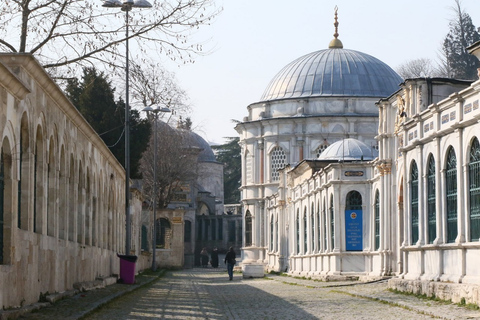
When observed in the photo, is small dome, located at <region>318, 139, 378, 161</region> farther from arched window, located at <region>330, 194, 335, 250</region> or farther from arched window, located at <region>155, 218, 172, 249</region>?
arched window, located at <region>155, 218, 172, 249</region>

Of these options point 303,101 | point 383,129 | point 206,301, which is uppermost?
point 303,101

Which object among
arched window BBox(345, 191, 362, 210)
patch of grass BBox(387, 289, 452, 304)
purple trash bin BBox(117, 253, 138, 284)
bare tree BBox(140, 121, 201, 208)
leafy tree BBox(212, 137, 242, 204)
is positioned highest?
leafy tree BBox(212, 137, 242, 204)

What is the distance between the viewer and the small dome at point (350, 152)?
4106cm

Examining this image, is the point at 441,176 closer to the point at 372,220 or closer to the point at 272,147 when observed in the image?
the point at 372,220

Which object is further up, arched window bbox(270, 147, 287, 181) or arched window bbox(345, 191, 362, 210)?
arched window bbox(270, 147, 287, 181)

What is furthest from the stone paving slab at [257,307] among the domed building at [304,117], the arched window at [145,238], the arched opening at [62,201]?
the arched window at [145,238]

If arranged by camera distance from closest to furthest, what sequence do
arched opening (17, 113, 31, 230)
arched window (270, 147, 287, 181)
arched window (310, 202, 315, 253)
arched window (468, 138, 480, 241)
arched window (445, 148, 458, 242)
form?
arched opening (17, 113, 31, 230) → arched window (468, 138, 480, 241) → arched window (445, 148, 458, 242) → arched window (310, 202, 315, 253) → arched window (270, 147, 287, 181)

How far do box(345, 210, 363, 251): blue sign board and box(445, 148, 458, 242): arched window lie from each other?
45.2 ft

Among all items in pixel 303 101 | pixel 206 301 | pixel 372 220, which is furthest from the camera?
pixel 303 101

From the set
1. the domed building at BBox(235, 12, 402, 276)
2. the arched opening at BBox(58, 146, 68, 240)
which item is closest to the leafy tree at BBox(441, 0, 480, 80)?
the domed building at BBox(235, 12, 402, 276)

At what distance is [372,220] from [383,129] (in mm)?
3809

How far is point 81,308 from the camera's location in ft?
56.6

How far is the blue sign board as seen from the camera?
114 ft

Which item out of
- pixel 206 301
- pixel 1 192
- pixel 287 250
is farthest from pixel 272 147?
pixel 1 192
